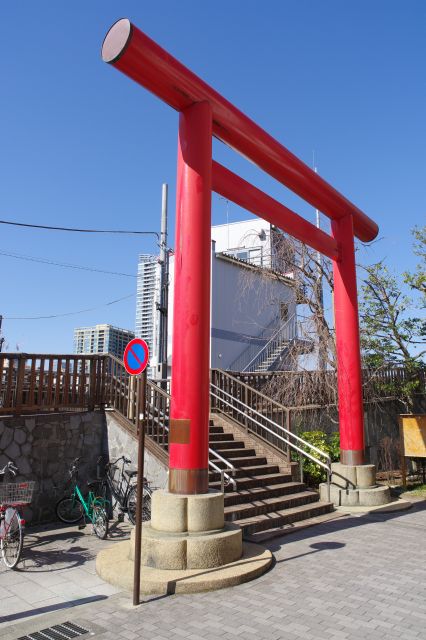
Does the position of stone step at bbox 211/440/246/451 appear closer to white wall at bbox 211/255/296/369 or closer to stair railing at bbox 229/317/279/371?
white wall at bbox 211/255/296/369

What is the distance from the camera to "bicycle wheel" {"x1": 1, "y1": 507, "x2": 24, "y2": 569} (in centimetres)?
633

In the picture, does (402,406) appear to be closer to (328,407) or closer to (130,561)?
(328,407)

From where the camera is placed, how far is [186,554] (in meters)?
5.79

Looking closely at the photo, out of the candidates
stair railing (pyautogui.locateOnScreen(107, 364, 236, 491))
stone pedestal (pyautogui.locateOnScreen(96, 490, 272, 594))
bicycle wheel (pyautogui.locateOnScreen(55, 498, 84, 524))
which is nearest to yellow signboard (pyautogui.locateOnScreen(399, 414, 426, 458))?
stair railing (pyautogui.locateOnScreen(107, 364, 236, 491))

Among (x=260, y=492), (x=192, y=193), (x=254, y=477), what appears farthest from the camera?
(x=254, y=477)

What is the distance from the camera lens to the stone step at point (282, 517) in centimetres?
766

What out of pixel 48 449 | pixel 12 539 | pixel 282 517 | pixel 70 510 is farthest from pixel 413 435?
pixel 12 539

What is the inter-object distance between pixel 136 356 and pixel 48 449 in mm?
4683

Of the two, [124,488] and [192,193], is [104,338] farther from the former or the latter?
[192,193]

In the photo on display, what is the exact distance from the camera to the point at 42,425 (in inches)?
357

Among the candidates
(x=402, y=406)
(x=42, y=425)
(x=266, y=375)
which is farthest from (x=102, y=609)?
(x=402, y=406)

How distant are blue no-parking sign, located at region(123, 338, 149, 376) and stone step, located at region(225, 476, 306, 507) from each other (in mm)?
3882

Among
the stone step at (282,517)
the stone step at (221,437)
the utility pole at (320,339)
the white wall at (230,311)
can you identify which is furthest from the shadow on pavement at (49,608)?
the white wall at (230,311)

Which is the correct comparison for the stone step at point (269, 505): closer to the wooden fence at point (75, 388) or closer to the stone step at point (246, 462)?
the stone step at point (246, 462)
